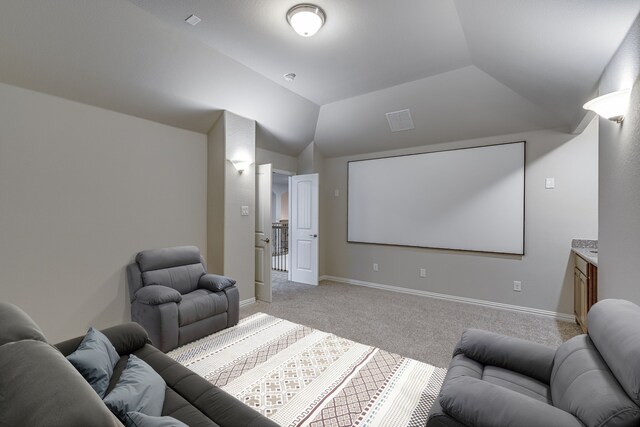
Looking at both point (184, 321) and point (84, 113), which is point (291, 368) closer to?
point (184, 321)

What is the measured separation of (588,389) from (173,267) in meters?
3.48

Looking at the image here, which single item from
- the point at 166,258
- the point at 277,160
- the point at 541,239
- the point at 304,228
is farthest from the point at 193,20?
the point at 541,239

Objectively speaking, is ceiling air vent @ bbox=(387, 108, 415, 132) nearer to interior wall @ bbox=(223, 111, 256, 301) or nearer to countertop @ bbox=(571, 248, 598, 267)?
interior wall @ bbox=(223, 111, 256, 301)

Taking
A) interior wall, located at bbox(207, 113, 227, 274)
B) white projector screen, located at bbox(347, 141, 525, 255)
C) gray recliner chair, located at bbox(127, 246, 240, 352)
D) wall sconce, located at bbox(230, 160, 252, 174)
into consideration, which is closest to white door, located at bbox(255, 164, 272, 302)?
wall sconce, located at bbox(230, 160, 252, 174)

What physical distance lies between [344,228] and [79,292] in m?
3.96

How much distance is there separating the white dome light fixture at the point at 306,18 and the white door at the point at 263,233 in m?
2.12

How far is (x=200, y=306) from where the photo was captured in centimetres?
296

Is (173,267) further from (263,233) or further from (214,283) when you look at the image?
(263,233)

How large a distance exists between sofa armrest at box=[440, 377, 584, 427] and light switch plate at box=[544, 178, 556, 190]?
3.52 m

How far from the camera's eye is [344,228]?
563 cm

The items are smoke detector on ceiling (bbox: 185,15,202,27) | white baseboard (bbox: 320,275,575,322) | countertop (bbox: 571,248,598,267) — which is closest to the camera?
smoke detector on ceiling (bbox: 185,15,202,27)

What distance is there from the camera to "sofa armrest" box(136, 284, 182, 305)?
2.70 metres

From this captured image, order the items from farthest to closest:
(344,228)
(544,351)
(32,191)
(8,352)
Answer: (344,228) < (32,191) < (544,351) < (8,352)

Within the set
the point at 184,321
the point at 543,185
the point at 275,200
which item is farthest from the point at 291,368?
the point at 275,200
